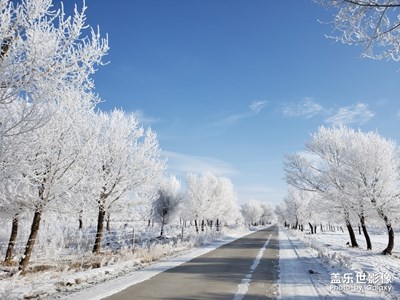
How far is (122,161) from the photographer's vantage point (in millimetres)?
18203

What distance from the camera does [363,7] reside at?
18.0ft

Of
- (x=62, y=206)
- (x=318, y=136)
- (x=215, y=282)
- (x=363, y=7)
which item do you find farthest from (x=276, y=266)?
(x=318, y=136)

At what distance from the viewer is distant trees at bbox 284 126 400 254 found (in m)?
20.3

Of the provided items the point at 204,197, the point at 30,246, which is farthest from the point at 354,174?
the point at 204,197

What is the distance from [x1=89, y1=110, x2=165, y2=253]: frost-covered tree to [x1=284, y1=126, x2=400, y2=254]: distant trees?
1283 centimetres

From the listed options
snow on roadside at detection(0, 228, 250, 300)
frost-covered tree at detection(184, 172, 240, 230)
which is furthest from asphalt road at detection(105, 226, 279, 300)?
frost-covered tree at detection(184, 172, 240, 230)

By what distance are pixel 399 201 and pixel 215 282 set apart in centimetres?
1652

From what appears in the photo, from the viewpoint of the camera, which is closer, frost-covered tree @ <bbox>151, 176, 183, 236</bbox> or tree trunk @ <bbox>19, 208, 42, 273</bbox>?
tree trunk @ <bbox>19, 208, 42, 273</bbox>

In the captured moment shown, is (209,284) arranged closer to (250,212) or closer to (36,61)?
(36,61)

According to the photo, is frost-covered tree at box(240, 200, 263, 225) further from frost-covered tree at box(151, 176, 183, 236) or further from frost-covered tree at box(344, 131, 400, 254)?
frost-covered tree at box(344, 131, 400, 254)

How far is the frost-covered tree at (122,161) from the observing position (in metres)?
17.8

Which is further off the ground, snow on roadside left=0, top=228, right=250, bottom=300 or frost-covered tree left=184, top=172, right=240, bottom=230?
frost-covered tree left=184, top=172, right=240, bottom=230

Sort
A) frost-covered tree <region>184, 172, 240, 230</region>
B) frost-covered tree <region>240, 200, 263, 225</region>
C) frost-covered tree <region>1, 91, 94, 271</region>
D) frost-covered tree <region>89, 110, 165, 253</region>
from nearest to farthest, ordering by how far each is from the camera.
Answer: frost-covered tree <region>1, 91, 94, 271</region> → frost-covered tree <region>89, 110, 165, 253</region> → frost-covered tree <region>184, 172, 240, 230</region> → frost-covered tree <region>240, 200, 263, 225</region>

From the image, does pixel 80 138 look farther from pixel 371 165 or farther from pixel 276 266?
pixel 371 165
